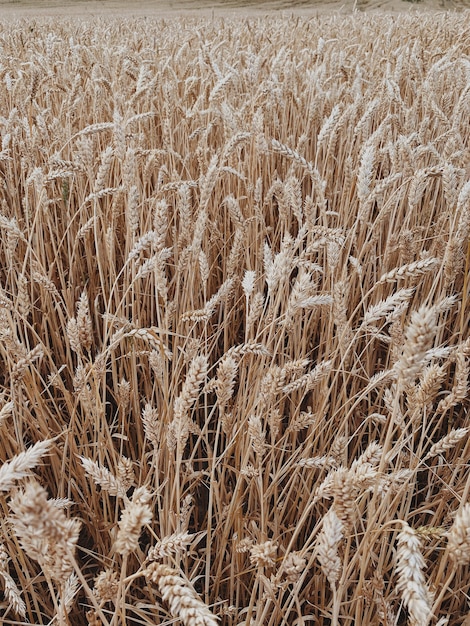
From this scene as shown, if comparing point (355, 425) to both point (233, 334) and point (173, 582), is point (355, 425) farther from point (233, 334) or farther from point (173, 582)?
point (173, 582)

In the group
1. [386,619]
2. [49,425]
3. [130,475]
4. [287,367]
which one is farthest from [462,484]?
[49,425]

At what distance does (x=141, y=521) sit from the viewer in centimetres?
45

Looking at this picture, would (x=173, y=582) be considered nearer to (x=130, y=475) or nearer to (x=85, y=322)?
(x=130, y=475)

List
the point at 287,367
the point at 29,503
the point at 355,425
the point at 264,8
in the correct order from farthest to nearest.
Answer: the point at 264,8, the point at 355,425, the point at 287,367, the point at 29,503

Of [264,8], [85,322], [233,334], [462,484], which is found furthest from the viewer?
[264,8]

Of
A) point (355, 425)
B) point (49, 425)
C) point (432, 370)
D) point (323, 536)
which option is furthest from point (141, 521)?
point (355, 425)

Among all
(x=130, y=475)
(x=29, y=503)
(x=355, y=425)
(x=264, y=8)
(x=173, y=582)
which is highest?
(x=264, y=8)

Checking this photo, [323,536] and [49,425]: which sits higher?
[323,536]

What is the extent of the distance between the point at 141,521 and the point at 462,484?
0.86 m

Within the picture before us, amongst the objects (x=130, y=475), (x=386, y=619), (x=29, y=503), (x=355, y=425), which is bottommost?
(x=355, y=425)

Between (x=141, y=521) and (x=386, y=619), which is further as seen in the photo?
(x=386, y=619)

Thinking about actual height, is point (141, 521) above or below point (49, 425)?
above

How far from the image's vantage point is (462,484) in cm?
109

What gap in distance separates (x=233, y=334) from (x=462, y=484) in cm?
72
